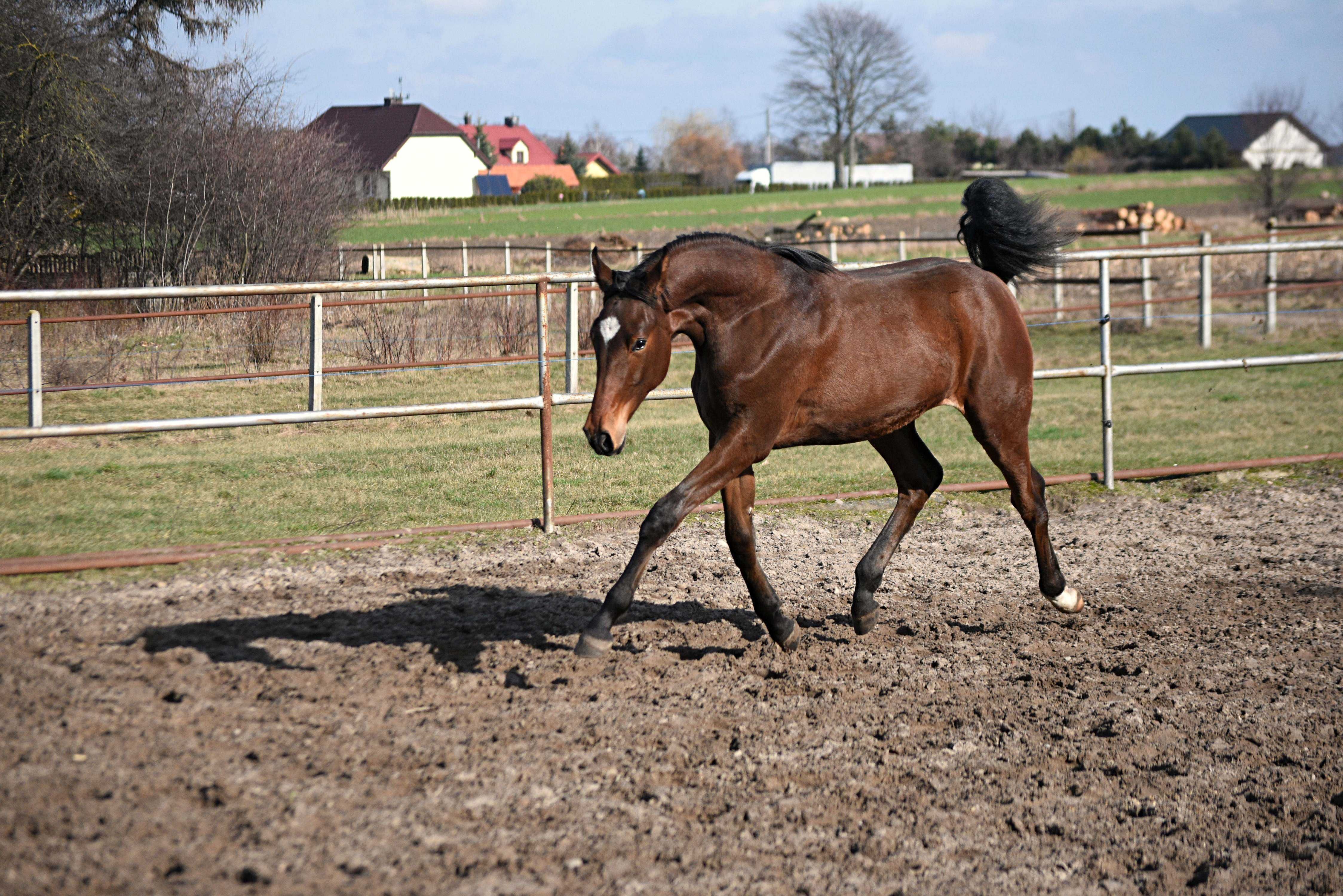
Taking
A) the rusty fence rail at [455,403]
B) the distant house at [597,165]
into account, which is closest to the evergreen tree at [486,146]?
the distant house at [597,165]

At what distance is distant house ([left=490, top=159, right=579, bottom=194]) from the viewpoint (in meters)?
74.8

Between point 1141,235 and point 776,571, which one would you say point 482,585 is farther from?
point 1141,235

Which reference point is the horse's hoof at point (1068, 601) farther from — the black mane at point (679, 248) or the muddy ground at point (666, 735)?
the black mane at point (679, 248)

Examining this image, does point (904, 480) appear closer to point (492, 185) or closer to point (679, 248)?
point (679, 248)

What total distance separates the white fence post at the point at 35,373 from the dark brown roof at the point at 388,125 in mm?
43363

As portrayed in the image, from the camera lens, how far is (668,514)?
170 inches

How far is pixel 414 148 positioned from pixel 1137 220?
3941cm

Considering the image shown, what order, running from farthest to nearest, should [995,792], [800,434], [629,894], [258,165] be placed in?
[258,165] < [800,434] < [995,792] < [629,894]

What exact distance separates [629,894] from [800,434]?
2.43 m

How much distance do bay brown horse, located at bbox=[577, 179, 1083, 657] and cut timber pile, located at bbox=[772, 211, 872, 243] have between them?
71.5ft

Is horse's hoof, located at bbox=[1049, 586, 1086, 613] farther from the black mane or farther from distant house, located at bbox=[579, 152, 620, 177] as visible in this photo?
distant house, located at bbox=[579, 152, 620, 177]

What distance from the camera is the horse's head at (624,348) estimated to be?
4.07m

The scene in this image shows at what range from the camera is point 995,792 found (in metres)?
3.41

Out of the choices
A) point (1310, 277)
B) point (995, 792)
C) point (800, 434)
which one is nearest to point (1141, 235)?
point (1310, 277)
